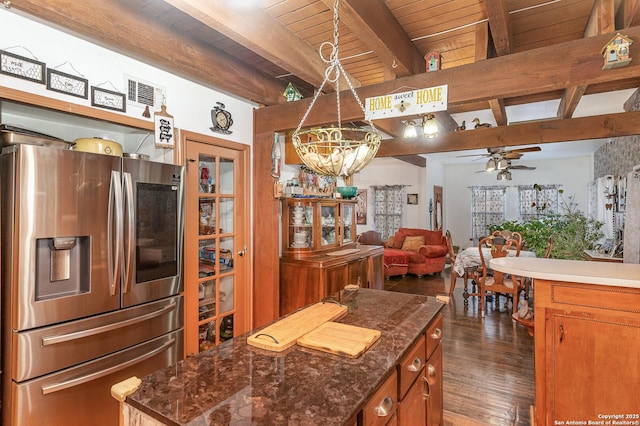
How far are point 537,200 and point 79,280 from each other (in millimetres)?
9838

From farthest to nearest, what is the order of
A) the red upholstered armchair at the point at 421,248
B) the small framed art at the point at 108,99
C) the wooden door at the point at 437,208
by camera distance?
the wooden door at the point at 437,208
the red upholstered armchair at the point at 421,248
the small framed art at the point at 108,99

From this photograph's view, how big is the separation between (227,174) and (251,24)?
4.89ft

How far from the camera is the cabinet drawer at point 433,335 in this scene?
65.2 inches

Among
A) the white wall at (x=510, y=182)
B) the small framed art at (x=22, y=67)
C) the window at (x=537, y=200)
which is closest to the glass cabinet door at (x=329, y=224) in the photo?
the small framed art at (x=22, y=67)

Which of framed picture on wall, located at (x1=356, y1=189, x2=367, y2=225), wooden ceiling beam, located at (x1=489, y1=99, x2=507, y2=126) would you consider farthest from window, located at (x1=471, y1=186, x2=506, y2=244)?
wooden ceiling beam, located at (x1=489, y1=99, x2=507, y2=126)

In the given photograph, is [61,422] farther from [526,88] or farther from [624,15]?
[624,15]

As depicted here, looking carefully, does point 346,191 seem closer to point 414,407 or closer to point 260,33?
point 260,33

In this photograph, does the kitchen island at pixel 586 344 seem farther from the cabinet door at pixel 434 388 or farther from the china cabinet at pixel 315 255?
the china cabinet at pixel 315 255

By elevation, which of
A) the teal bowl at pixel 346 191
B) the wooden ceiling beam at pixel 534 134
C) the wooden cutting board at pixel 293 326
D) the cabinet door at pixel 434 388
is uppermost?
the wooden ceiling beam at pixel 534 134

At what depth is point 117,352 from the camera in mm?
1981

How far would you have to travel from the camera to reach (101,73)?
7.22 feet

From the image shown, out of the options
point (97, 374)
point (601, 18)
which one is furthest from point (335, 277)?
point (601, 18)

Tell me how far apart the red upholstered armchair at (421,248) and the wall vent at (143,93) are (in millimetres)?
5499

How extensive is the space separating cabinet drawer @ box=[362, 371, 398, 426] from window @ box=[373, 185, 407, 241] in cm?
763
